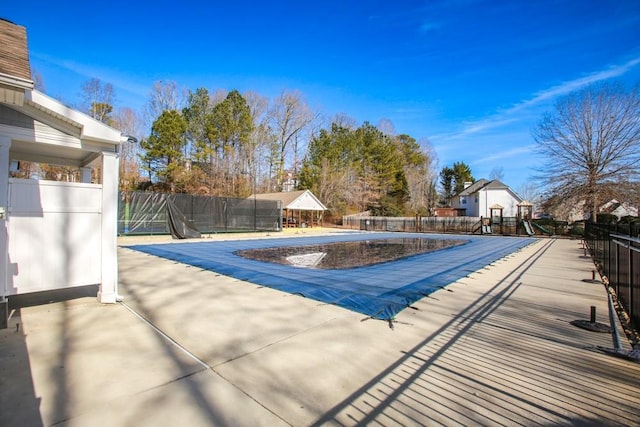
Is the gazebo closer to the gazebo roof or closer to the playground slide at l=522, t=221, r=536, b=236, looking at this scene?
the gazebo roof

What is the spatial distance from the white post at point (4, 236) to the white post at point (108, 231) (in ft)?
3.09

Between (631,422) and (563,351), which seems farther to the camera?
(563,351)

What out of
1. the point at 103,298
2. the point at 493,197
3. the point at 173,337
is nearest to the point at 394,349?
the point at 173,337

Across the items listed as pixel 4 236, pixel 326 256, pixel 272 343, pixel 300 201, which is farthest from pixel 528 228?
pixel 4 236

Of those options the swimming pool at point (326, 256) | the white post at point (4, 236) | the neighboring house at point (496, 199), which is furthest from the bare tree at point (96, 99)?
the neighboring house at point (496, 199)

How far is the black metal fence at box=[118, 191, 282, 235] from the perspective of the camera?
14750 millimetres

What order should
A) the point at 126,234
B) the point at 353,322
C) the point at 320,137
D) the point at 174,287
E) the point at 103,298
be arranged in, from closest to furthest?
the point at 353,322 < the point at 103,298 < the point at 174,287 < the point at 126,234 < the point at 320,137

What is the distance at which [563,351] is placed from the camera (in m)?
3.03

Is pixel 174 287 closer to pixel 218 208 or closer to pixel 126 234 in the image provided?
pixel 126 234

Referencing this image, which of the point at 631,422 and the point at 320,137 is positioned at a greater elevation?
the point at 320,137

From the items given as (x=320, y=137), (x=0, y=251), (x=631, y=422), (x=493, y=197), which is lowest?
(x=631, y=422)

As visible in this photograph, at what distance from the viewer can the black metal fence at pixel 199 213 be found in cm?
1475

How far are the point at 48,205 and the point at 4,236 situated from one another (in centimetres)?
58

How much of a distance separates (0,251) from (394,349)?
411 centimetres
